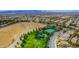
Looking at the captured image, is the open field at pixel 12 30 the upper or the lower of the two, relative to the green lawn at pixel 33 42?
upper

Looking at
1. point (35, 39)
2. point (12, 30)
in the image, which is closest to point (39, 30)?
point (35, 39)

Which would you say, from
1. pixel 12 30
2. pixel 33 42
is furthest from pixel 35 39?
pixel 12 30

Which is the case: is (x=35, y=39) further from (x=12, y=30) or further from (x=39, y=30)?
(x=12, y=30)

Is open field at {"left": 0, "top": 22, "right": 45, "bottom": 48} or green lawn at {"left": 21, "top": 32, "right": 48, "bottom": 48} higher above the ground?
open field at {"left": 0, "top": 22, "right": 45, "bottom": 48}

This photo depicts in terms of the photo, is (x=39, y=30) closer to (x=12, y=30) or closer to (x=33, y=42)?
(x=33, y=42)
